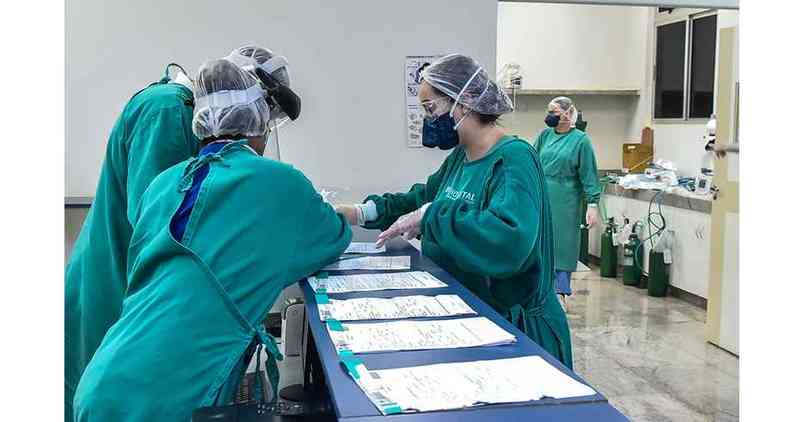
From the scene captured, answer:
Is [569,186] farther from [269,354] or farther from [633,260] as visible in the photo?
[269,354]

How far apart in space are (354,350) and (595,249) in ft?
18.4

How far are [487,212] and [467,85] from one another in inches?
18.6

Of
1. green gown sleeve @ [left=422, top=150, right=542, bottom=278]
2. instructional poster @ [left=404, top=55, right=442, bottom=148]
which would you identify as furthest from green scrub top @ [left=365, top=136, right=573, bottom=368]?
instructional poster @ [left=404, top=55, right=442, bottom=148]

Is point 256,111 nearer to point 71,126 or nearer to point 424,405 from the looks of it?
point 424,405

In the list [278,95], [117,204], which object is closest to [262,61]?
[278,95]

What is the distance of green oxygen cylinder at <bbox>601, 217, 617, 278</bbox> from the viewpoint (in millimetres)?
5992

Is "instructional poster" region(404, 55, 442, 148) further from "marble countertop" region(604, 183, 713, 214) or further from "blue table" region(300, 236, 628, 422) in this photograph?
"marble countertop" region(604, 183, 713, 214)

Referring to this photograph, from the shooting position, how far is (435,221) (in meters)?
1.94

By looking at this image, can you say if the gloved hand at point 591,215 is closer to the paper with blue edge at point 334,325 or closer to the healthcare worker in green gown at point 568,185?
the healthcare worker in green gown at point 568,185

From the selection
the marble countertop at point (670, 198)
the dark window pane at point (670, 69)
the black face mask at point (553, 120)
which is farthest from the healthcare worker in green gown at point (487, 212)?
the dark window pane at point (670, 69)

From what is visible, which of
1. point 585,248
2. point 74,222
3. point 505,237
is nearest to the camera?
point 505,237

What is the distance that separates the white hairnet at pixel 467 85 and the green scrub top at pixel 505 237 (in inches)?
5.8

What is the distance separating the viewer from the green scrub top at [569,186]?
459 cm

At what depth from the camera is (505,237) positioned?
1772mm
